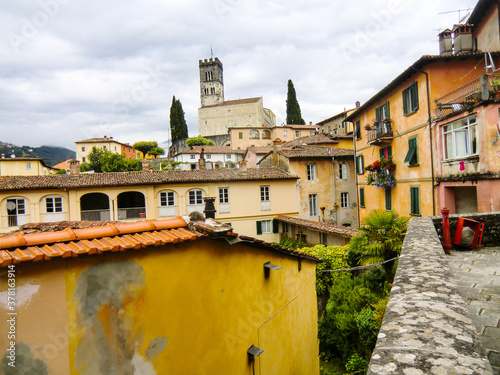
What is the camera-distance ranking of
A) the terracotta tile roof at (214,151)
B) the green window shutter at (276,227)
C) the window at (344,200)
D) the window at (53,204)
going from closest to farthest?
the window at (53,204), the green window shutter at (276,227), the window at (344,200), the terracotta tile roof at (214,151)

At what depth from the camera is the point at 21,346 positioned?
3.65 meters

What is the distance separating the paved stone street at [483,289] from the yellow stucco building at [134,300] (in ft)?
12.5

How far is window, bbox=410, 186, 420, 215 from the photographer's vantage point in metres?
18.2

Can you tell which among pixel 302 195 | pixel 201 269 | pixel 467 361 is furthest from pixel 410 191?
pixel 467 361

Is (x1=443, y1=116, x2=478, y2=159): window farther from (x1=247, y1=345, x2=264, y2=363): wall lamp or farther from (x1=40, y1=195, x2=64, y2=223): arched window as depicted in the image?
(x1=40, y1=195, x2=64, y2=223): arched window

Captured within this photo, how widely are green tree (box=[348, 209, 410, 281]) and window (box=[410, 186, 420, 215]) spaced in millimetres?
7883

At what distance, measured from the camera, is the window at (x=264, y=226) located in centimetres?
2820

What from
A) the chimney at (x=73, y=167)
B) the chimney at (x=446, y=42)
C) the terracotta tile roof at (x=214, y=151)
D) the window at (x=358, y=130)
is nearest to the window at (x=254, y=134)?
the terracotta tile roof at (x=214, y=151)

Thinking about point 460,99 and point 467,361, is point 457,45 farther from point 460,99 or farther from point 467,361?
point 467,361

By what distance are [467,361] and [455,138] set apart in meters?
Answer: 16.6

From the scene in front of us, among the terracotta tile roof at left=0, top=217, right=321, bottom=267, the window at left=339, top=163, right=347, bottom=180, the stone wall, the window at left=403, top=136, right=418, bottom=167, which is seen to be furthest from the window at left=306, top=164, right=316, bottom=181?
the terracotta tile roof at left=0, top=217, right=321, bottom=267

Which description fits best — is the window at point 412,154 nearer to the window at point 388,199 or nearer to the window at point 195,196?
the window at point 388,199

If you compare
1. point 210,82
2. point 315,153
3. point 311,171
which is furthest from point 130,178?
point 210,82

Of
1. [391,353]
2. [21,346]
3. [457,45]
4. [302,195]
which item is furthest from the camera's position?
[302,195]
